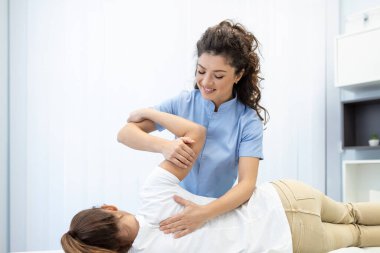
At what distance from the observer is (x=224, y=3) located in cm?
306

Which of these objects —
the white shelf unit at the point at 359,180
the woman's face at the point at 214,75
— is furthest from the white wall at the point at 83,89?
the woman's face at the point at 214,75

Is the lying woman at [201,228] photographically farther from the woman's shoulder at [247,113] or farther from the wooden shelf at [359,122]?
the wooden shelf at [359,122]

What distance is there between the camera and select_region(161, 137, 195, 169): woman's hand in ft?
4.33

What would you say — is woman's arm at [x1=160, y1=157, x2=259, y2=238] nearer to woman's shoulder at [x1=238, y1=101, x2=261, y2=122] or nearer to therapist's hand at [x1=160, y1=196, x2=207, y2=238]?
therapist's hand at [x1=160, y1=196, x2=207, y2=238]

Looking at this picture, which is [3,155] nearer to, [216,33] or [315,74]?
[216,33]

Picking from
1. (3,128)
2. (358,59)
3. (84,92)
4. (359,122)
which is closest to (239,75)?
(84,92)

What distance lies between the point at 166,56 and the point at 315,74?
144 cm

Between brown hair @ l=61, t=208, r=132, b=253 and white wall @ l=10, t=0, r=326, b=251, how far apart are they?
1240 millimetres

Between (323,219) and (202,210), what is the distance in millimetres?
696

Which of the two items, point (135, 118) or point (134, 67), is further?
point (134, 67)

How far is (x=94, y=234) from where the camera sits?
3.90 feet

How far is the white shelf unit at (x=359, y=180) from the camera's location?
3.19 meters

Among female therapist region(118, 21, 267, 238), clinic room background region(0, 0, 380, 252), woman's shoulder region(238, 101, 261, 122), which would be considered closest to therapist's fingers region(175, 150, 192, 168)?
female therapist region(118, 21, 267, 238)

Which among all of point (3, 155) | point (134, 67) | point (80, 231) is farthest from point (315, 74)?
point (80, 231)
